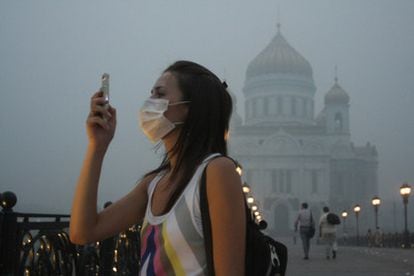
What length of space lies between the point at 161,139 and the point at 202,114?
0.61 ft

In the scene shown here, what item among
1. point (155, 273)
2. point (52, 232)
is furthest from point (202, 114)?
point (52, 232)

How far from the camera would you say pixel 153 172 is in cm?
246

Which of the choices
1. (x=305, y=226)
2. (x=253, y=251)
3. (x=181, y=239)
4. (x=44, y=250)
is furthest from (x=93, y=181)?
(x=305, y=226)

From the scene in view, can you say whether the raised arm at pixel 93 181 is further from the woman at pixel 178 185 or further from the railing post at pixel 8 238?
the railing post at pixel 8 238

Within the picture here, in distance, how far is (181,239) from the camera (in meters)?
1.95

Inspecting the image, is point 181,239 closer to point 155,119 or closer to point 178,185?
point 178,185

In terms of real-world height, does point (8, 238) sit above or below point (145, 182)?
below

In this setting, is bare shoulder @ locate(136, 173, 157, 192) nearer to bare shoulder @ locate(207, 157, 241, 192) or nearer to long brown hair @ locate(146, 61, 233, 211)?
long brown hair @ locate(146, 61, 233, 211)

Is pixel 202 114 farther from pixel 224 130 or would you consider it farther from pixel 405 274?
pixel 405 274

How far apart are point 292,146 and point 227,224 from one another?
7187 cm

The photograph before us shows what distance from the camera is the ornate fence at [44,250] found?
3.65 meters

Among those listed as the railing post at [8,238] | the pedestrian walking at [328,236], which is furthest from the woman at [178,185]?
the pedestrian walking at [328,236]

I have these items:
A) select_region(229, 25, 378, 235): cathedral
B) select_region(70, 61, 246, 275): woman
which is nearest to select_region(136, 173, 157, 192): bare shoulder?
select_region(70, 61, 246, 275): woman

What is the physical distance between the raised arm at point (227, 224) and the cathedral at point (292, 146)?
66.9 m
